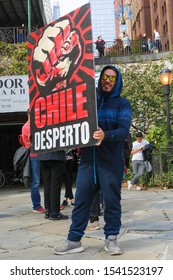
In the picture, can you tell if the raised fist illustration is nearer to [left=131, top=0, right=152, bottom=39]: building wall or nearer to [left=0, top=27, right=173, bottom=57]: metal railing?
[left=0, top=27, right=173, bottom=57]: metal railing

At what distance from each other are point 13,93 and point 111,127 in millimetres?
7577

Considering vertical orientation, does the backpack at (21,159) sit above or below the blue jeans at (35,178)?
above

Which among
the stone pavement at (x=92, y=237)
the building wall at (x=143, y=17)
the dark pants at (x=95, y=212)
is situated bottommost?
the stone pavement at (x=92, y=237)

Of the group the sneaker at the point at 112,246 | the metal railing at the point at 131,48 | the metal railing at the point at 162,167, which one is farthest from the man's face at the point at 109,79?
the metal railing at the point at 131,48

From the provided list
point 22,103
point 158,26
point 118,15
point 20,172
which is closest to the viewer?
point 20,172

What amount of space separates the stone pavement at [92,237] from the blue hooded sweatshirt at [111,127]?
2.52 ft

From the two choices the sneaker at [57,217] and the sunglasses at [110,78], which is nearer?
the sunglasses at [110,78]

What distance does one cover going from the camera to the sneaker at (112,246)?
3634mm

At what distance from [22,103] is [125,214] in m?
5.85

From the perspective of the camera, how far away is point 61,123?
388cm

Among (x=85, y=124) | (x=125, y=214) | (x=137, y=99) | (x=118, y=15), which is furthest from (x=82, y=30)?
(x=118, y=15)

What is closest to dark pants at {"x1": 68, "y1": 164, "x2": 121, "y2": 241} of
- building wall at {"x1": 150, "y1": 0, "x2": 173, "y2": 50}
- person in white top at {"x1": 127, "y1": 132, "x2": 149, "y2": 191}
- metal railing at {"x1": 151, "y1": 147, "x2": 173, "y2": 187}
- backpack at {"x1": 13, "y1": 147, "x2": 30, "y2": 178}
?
backpack at {"x1": 13, "y1": 147, "x2": 30, "y2": 178}

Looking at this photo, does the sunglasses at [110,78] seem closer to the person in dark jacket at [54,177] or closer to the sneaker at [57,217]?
the person in dark jacket at [54,177]
